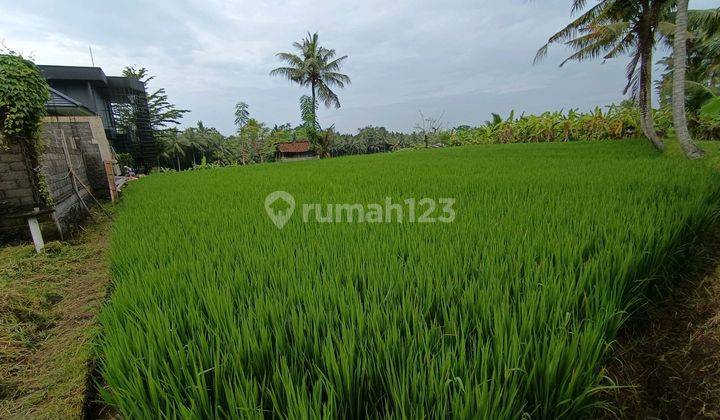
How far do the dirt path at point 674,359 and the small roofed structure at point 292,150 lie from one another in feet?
120

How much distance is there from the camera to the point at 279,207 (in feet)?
13.0

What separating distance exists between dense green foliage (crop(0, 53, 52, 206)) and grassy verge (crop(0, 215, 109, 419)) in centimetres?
92

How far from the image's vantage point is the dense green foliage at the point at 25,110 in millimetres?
3359

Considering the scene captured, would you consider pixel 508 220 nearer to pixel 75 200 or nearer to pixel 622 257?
pixel 622 257

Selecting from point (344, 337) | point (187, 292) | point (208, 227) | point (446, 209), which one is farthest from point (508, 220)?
point (208, 227)

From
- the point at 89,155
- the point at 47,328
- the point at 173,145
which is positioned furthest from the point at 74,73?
the point at 47,328

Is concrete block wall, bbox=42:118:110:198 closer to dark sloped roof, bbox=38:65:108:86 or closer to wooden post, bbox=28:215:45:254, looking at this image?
wooden post, bbox=28:215:45:254

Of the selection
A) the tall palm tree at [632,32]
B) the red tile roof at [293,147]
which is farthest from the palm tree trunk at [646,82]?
the red tile roof at [293,147]

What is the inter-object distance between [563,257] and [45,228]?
5116mm

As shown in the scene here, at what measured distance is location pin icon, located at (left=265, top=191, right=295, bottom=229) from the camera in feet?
10.6

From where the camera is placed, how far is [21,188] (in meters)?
3.68

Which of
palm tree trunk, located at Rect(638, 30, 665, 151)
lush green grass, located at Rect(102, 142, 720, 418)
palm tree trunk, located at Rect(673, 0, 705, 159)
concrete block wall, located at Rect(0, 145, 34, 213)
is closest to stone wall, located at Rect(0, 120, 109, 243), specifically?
concrete block wall, located at Rect(0, 145, 34, 213)

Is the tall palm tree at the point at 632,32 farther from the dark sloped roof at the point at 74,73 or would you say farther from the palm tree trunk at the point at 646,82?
the dark sloped roof at the point at 74,73

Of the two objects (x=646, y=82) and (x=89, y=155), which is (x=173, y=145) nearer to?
(x=89, y=155)
